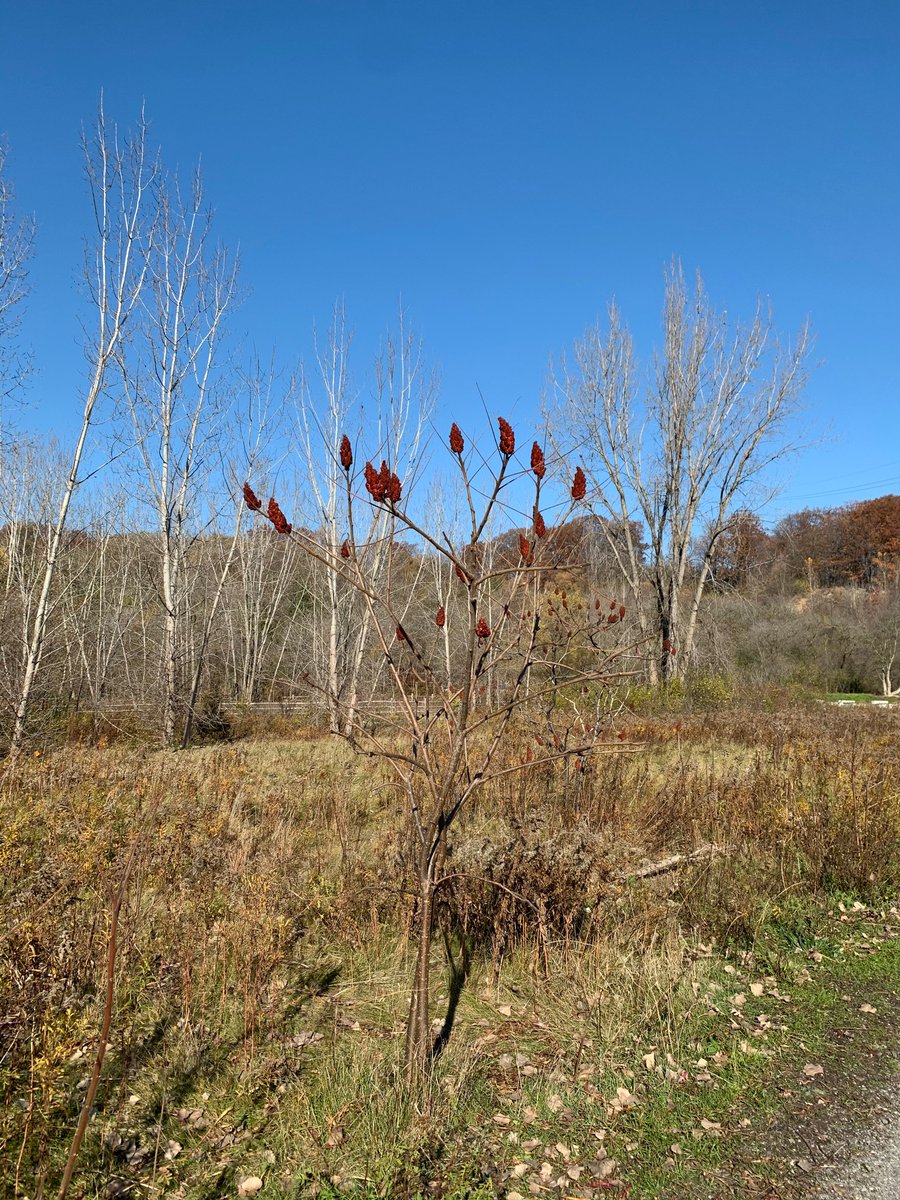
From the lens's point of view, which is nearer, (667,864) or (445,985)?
(445,985)

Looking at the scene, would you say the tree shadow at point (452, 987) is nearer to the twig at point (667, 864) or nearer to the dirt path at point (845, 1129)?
the twig at point (667, 864)

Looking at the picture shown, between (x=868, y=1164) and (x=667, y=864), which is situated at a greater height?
(x=667, y=864)

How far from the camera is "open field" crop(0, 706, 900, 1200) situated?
239 cm

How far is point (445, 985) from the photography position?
12.0ft

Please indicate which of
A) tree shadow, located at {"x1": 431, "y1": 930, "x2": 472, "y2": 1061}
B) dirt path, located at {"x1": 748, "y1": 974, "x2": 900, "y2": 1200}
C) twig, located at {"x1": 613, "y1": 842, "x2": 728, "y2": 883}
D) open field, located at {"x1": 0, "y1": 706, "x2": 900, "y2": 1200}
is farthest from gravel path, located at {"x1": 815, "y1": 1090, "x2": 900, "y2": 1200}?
twig, located at {"x1": 613, "y1": 842, "x2": 728, "y2": 883}

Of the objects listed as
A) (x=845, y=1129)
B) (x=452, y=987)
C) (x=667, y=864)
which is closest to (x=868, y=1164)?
(x=845, y=1129)

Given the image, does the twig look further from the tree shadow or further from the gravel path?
the gravel path

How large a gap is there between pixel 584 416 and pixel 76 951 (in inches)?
712

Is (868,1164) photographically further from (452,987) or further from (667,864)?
(667,864)

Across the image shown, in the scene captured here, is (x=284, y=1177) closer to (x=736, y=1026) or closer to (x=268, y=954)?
(x=268, y=954)

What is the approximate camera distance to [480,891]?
403 cm

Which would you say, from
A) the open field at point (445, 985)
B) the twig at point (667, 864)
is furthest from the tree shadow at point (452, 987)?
the twig at point (667, 864)

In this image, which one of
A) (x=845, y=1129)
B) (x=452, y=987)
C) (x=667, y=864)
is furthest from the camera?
(x=667, y=864)

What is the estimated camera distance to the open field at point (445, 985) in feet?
7.83
